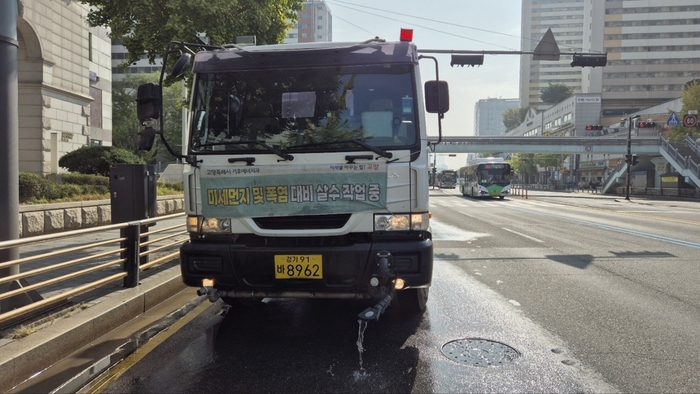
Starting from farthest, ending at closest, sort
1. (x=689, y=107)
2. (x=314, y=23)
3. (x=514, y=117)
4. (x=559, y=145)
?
(x=514, y=117), (x=314, y=23), (x=559, y=145), (x=689, y=107)

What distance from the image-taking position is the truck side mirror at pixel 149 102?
4598 mm

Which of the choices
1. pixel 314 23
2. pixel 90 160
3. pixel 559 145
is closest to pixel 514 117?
pixel 314 23

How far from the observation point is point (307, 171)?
14.0ft

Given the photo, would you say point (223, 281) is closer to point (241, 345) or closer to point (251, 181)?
point (241, 345)

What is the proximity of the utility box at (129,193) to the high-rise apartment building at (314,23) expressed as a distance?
417 ft

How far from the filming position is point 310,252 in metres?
4.15

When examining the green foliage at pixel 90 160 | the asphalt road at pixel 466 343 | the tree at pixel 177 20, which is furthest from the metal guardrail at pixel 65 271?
the green foliage at pixel 90 160

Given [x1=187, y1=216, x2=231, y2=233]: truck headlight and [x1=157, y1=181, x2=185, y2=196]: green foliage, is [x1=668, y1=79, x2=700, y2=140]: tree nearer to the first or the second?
[x1=157, y1=181, x2=185, y2=196]: green foliage

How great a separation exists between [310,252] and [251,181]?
855 millimetres

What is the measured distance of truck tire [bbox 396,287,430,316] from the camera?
5141 millimetres

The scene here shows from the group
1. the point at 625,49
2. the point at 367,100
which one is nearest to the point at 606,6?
the point at 625,49

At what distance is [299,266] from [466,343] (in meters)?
1.69

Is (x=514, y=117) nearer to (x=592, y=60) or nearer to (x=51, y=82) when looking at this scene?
(x=592, y=60)

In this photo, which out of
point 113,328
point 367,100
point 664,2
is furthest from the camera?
point 664,2
